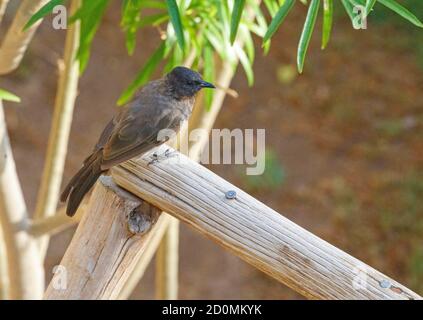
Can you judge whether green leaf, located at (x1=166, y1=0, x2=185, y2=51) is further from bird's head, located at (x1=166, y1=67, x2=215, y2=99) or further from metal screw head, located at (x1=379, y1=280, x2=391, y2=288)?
metal screw head, located at (x1=379, y1=280, x2=391, y2=288)

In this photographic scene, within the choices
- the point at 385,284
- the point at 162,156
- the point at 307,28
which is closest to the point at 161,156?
the point at 162,156

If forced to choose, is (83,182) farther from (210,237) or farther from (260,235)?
(260,235)

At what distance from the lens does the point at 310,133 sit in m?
5.26

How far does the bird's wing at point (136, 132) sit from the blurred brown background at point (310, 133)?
2.42 metres

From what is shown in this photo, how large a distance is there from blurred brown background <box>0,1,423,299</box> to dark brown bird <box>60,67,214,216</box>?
7.74ft

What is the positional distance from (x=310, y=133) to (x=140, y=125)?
10.3ft

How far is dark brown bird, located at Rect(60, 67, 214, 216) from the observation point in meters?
2.12

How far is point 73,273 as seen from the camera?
1.92 m

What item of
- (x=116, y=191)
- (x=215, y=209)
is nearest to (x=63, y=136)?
(x=116, y=191)

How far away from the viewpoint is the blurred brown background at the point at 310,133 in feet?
15.3

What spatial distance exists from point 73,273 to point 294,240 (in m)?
0.53

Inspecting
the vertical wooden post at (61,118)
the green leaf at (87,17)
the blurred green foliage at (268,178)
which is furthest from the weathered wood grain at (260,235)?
the blurred green foliage at (268,178)

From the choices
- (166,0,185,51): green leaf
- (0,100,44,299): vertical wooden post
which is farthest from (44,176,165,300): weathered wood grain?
(0,100,44,299): vertical wooden post
